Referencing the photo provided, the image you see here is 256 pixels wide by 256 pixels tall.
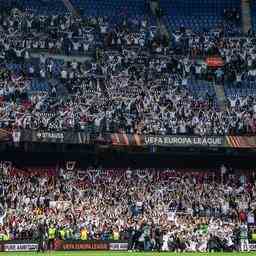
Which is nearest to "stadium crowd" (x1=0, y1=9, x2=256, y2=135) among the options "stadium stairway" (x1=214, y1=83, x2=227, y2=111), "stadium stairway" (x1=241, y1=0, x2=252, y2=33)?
"stadium stairway" (x1=214, y1=83, x2=227, y2=111)

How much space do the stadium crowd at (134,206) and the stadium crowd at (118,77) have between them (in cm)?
313

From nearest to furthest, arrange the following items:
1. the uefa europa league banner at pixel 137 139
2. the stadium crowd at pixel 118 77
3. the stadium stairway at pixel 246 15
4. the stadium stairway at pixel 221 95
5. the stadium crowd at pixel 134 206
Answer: the stadium crowd at pixel 134 206 < the uefa europa league banner at pixel 137 139 < the stadium crowd at pixel 118 77 < the stadium stairway at pixel 221 95 < the stadium stairway at pixel 246 15

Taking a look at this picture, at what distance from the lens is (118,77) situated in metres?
50.6

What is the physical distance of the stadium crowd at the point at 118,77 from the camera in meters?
46.9

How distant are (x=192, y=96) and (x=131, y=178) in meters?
6.48

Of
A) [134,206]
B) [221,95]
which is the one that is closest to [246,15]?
[221,95]

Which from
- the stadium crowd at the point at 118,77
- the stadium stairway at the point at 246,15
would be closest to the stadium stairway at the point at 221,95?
the stadium crowd at the point at 118,77

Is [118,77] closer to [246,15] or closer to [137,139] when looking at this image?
[137,139]

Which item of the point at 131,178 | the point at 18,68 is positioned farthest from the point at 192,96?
the point at 18,68

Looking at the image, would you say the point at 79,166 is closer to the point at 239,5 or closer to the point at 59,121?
the point at 59,121

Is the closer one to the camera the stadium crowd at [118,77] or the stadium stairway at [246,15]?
the stadium crowd at [118,77]

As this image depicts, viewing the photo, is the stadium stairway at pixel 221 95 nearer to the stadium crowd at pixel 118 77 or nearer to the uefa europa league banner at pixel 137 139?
the stadium crowd at pixel 118 77

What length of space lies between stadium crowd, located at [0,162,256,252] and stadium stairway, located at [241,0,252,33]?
1229 cm

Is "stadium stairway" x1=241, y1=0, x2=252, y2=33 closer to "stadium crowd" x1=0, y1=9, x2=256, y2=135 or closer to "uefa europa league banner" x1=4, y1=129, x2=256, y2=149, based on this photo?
"stadium crowd" x1=0, y1=9, x2=256, y2=135
